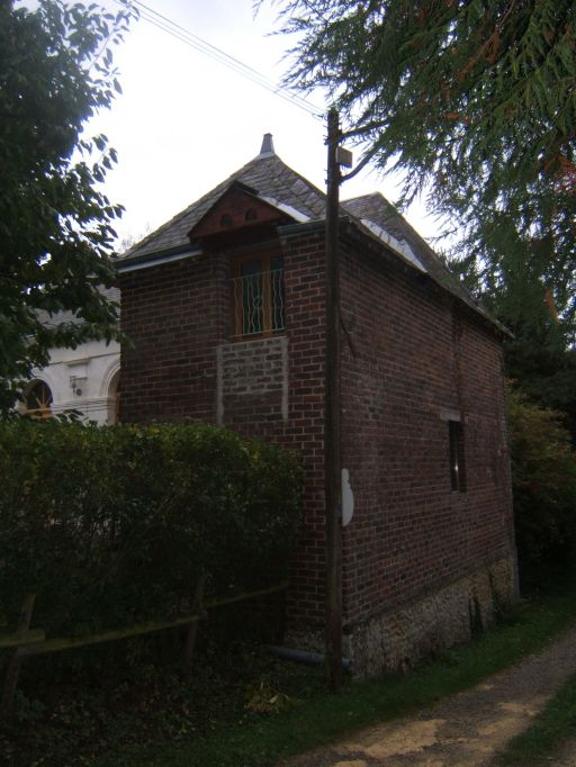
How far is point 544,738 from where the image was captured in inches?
228

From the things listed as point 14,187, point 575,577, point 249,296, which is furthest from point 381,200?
point 575,577

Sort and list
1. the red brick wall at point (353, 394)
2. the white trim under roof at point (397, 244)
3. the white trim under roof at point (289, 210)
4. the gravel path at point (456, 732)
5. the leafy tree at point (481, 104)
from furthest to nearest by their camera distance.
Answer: the white trim under roof at point (397, 244), the white trim under roof at point (289, 210), the red brick wall at point (353, 394), the gravel path at point (456, 732), the leafy tree at point (481, 104)

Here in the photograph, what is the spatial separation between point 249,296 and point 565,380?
2089cm

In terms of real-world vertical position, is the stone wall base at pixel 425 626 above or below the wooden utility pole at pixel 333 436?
below

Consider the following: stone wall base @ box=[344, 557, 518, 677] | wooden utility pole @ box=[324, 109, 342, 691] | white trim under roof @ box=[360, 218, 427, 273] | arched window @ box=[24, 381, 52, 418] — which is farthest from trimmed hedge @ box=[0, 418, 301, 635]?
arched window @ box=[24, 381, 52, 418]

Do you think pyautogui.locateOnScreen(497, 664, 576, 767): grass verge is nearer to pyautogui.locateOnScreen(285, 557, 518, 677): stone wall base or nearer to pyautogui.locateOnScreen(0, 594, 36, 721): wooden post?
pyautogui.locateOnScreen(285, 557, 518, 677): stone wall base

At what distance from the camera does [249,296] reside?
8508 mm

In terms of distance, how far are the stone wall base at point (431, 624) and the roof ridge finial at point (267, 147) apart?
665 centimetres

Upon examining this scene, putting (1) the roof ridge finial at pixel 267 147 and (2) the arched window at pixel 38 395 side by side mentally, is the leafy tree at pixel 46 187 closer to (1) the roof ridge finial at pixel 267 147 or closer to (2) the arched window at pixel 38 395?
(1) the roof ridge finial at pixel 267 147

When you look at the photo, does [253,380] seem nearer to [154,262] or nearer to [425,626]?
[154,262]

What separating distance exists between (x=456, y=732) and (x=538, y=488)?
9.45m

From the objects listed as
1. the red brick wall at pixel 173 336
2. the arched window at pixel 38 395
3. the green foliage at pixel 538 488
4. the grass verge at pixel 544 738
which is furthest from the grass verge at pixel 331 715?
the arched window at pixel 38 395

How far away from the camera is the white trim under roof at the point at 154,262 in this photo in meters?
8.56

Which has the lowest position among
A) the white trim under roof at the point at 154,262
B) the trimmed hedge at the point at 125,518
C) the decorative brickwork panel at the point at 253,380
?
the trimmed hedge at the point at 125,518
